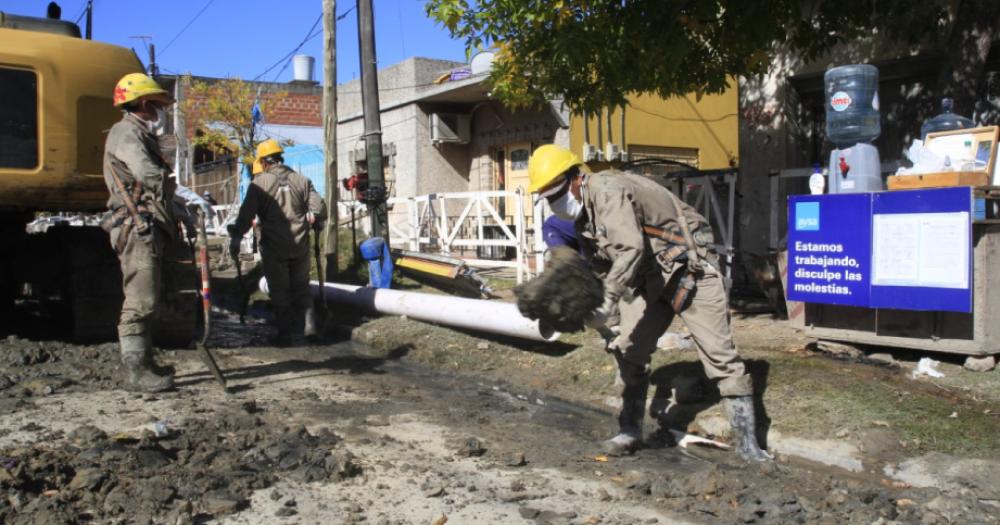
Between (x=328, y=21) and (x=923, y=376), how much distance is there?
940 cm

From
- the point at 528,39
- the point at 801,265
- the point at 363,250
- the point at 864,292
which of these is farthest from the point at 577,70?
the point at 363,250

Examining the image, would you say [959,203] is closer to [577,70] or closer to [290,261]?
[577,70]

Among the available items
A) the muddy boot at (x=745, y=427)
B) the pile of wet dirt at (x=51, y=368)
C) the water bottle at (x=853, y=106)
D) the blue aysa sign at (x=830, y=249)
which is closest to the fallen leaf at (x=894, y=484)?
the muddy boot at (x=745, y=427)

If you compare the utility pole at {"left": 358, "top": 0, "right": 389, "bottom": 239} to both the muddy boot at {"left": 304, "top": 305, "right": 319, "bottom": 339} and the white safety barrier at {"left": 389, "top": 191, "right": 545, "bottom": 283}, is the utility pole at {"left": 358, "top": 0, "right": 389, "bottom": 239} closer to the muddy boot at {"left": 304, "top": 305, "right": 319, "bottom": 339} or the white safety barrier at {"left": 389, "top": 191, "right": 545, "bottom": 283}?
the white safety barrier at {"left": 389, "top": 191, "right": 545, "bottom": 283}

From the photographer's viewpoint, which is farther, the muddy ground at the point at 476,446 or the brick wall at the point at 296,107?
the brick wall at the point at 296,107

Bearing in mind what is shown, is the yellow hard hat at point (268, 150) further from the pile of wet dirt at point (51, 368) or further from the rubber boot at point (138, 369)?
the rubber boot at point (138, 369)

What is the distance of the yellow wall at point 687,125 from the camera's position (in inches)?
722

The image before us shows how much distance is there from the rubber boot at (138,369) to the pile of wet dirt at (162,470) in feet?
3.53

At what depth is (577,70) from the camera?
8242mm

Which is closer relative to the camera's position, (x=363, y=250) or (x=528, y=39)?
(x=528, y=39)

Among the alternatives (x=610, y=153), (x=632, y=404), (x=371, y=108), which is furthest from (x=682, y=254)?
(x=610, y=153)

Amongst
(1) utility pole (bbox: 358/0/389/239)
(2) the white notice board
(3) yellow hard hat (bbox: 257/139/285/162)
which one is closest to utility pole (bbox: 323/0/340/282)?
(1) utility pole (bbox: 358/0/389/239)

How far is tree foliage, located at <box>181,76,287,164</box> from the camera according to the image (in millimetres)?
31922

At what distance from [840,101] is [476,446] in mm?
5072
